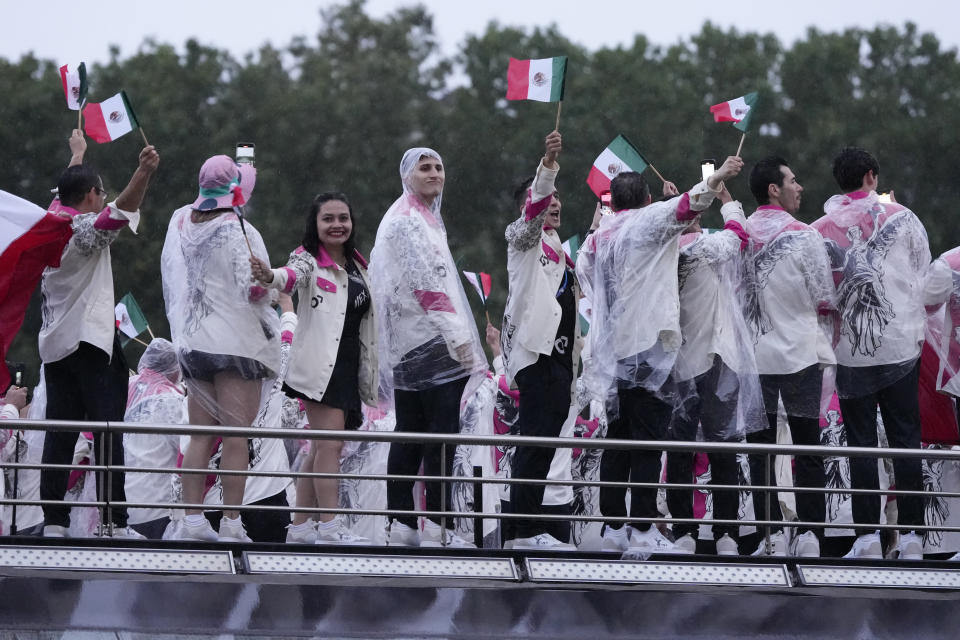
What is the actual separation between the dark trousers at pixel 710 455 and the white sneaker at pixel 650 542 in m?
0.16

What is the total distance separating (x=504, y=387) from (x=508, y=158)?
66.9 ft

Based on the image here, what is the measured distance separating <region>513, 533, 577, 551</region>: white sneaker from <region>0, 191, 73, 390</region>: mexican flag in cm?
258

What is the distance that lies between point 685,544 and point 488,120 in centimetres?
2354

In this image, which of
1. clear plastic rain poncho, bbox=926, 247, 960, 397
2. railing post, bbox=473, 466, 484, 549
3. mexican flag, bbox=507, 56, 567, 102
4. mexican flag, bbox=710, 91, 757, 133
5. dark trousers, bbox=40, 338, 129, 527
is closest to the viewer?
dark trousers, bbox=40, 338, 129, 527

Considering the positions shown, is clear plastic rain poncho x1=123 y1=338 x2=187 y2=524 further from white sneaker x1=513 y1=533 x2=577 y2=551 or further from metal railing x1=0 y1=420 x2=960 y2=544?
white sneaker x1=513 y1=533 x2=577 y2=551

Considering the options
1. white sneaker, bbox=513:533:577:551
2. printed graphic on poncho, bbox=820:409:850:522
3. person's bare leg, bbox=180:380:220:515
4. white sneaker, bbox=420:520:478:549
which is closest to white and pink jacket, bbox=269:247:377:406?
person's bare leg, bbox=180:380:220:515

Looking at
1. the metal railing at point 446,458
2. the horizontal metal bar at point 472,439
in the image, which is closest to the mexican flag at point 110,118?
the metal railing at point 446,458

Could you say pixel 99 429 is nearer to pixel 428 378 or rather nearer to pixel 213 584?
pixel 213 584

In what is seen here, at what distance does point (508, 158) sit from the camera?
98.8ft

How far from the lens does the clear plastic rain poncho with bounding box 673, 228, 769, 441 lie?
791cm

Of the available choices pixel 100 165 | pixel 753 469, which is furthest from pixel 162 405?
pixel 100 165

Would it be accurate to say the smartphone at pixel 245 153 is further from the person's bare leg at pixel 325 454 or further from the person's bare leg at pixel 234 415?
the person's bare leg at pixel 325 454

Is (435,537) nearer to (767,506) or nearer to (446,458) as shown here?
(446,458)

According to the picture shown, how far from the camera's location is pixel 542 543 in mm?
7625
